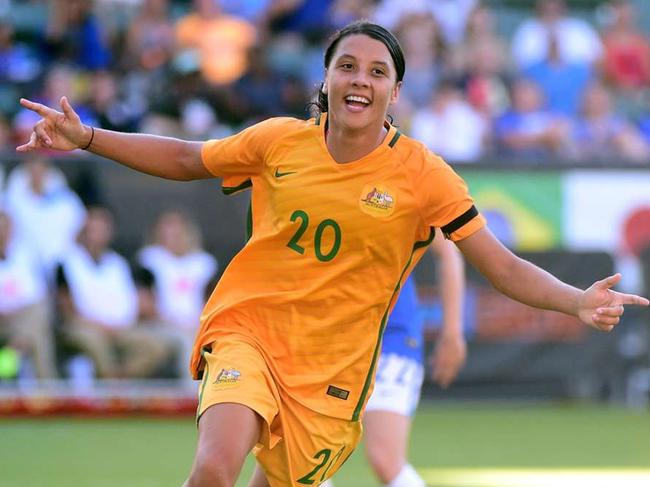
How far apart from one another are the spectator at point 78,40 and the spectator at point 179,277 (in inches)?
115

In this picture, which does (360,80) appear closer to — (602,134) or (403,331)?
(403,331)

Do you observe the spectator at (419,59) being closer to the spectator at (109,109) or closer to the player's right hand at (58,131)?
the spectator at (109,109)

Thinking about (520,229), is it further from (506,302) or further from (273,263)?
(273,263)

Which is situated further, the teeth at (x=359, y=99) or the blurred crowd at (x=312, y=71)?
the blurred crowd at (x=312, y=71)

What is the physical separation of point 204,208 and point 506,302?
10.4 ft

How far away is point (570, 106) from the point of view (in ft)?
54.0

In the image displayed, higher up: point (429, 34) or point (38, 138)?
point (429, 34)

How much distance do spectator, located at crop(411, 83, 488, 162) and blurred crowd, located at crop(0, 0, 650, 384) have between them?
20 millimetres

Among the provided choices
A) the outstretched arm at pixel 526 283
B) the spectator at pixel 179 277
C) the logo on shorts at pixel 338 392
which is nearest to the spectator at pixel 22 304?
the spectator at pixel 179 277

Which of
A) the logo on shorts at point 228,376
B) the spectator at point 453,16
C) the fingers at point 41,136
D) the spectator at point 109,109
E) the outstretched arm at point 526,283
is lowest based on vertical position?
the logo on shorts at point 228,376

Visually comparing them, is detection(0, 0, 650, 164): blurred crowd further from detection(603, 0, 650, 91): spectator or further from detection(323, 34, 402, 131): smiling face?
detection(323, 34, 402, 131): smiling face

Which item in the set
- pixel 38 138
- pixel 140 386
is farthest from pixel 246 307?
pixel 140 386

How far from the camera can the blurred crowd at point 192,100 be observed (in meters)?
13.2

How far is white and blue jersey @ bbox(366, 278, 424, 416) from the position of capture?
23.4ft
